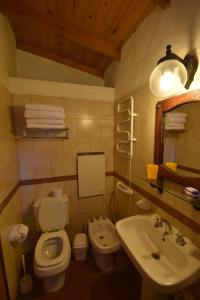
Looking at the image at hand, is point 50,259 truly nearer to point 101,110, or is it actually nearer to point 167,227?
point 167,227

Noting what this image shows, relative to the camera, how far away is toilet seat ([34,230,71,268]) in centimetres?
131

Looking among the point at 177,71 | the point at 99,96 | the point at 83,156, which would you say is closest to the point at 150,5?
the point at 177,71

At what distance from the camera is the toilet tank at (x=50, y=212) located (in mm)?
1662

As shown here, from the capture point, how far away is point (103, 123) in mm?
1979

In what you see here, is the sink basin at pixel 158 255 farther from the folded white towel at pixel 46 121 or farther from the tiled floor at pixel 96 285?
the folded white towel at pixel 46 121

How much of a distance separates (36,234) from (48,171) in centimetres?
85

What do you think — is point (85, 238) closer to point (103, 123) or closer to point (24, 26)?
Result: point (103, 123)

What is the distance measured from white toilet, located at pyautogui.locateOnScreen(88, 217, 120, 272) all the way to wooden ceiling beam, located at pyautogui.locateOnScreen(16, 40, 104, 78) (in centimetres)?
223

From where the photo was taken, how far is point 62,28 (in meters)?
1.47

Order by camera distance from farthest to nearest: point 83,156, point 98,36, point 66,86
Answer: point 83,156 → point 66,86 → point 98,36

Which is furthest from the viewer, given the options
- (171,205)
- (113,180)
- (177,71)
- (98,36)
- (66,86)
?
(113,180)

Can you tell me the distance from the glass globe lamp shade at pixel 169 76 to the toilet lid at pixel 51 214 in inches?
60.4

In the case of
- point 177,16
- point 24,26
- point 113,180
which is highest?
point 24,26

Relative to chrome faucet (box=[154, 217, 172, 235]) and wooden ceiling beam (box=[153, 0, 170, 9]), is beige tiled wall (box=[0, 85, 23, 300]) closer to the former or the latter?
chrome faucet (box=[154, 217, 172, 235])
